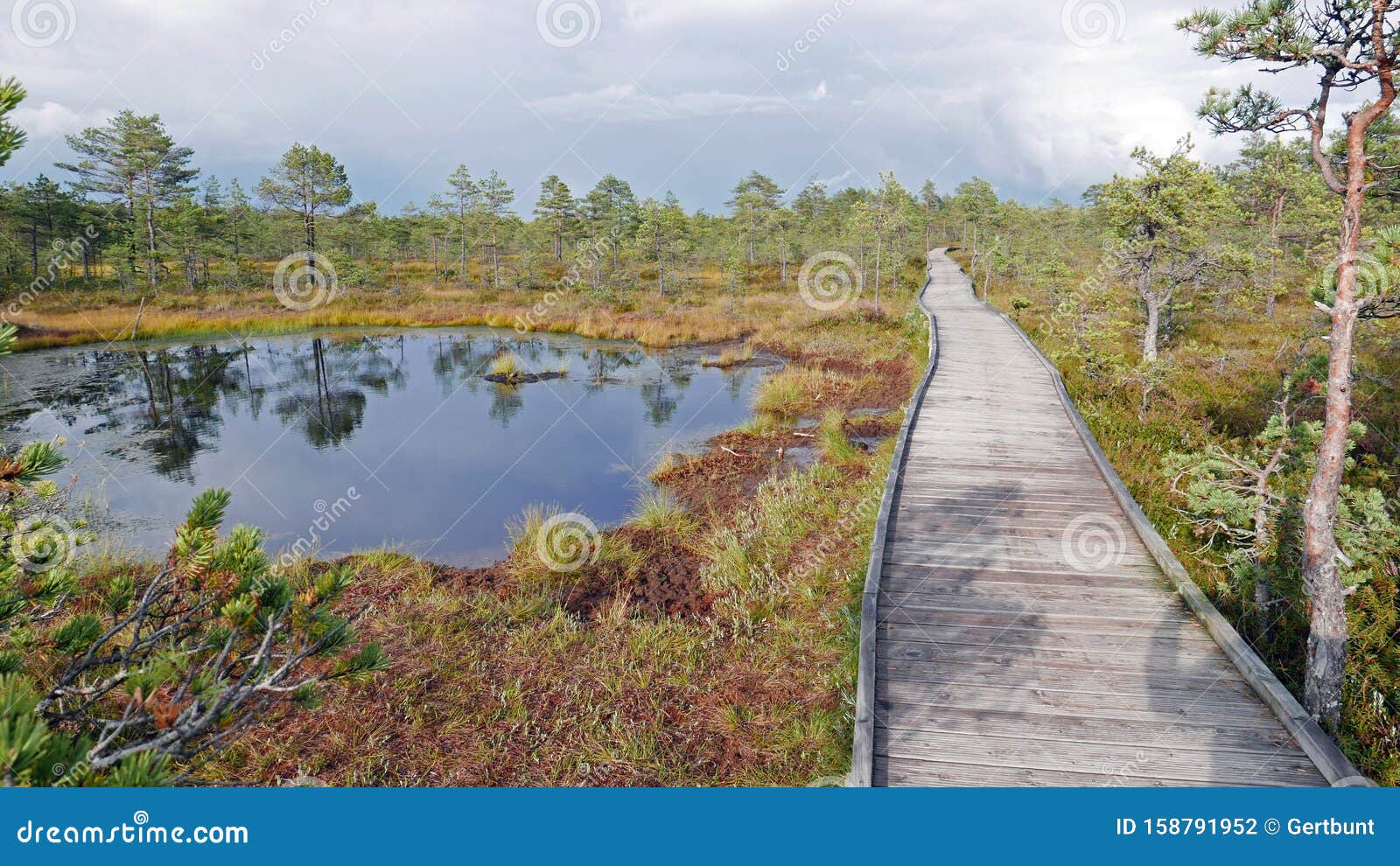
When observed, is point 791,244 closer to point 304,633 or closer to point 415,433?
point 415,433

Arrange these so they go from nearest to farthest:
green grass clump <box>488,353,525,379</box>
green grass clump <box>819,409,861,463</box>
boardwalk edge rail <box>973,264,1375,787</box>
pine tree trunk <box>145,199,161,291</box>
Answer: boardwalk edge rail <box>973,264,1375,787</box> < green grass clump <box>819,409,861,463</box> < green grass clump <box>488,353,525,379</box> < pine tree trunk <box>145,199,161,291</box>

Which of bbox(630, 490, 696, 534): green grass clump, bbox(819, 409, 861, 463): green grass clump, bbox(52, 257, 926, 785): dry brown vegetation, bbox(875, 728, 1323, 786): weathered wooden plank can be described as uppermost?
bbox(819, 409, 861, 463): green grass clump

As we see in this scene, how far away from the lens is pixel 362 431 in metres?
16.8

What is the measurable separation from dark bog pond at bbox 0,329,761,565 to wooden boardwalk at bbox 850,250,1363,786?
6.22 metres

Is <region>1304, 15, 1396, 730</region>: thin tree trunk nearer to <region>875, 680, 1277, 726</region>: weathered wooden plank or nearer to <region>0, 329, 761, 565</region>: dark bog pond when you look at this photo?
→ <region>875, 680, 1277, 726</region>: weathered wooden plank

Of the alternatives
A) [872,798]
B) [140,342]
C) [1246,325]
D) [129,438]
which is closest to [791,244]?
[1246,325]

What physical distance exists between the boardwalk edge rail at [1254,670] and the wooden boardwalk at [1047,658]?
0.01m

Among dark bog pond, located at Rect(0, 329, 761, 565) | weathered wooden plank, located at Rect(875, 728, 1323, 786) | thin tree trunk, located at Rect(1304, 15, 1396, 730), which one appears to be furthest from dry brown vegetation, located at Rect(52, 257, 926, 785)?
thin tree trunk, located at Rect(1304, 15, 1396, 730)

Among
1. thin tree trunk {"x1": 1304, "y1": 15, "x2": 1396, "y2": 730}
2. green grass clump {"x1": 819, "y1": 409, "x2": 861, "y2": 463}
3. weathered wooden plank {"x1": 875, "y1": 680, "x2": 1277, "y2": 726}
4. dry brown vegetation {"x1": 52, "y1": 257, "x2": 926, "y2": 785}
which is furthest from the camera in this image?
green grass clump {"x1": 819, "y1": 409, "x2": 861, "y2": 463}

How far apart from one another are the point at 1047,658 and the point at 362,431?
16291 millimetres

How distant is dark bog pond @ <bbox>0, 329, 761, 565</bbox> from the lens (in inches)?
449

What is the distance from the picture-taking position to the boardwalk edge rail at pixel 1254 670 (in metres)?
3.62

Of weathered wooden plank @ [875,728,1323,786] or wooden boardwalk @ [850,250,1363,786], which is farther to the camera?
wooden boardwalk @ [850,250,1363,786]

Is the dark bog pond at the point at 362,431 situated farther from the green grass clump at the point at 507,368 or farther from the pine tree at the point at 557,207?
the pine tree at the point at 557,207
